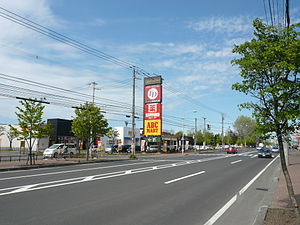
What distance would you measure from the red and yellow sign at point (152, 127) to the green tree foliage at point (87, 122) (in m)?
17.2

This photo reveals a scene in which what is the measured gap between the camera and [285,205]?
6832 mm

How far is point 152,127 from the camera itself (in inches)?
1750

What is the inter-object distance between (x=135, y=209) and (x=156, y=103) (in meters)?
37.6

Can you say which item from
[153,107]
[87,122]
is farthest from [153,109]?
[87,122]

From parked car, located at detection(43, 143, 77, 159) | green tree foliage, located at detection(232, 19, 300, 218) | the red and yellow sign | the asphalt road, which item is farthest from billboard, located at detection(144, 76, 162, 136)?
green tree foliage, located at detection(232, 19, 300, 218)

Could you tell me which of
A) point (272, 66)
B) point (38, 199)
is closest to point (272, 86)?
point (272, 66)

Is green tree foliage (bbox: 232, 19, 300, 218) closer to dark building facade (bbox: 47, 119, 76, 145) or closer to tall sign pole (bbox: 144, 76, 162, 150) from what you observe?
tall sign pole (bbox: 144, 76, 162, 150)

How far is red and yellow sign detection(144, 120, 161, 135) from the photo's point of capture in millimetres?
43559

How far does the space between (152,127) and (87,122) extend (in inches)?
756

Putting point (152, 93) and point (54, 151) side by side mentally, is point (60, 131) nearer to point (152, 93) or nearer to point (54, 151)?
point (152, 93)

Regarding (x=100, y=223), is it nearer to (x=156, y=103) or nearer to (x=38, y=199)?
(x=38, y=199)

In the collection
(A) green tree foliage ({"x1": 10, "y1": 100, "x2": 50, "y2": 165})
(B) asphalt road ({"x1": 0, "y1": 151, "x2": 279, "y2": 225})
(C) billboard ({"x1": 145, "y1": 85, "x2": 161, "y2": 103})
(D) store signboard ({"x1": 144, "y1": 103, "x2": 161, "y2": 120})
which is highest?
(C) billboard ({"x1": 145, "y1": 85, "x2": 161, "y2": 103})

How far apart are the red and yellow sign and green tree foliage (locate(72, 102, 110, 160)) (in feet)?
56.6

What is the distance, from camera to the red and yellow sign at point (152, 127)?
43559 millimetres
